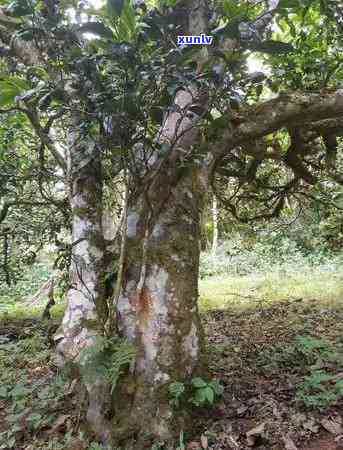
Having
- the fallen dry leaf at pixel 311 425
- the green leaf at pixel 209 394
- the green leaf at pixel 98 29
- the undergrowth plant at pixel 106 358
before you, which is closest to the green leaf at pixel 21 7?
the green leaf at pixel 98 29

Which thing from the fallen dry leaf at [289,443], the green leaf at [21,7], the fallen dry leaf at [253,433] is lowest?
the fallen dry leaf at [289,443]

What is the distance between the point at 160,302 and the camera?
2488mm

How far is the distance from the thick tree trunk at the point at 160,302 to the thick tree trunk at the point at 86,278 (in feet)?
0.64

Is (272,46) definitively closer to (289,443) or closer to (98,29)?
(98,29)

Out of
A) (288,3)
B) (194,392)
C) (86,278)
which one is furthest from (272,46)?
(194,392)

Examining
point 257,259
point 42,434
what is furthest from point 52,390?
point 257,259

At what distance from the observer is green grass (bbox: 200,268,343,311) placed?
5.77 meters

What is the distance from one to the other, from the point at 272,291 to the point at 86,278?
444 centimetres

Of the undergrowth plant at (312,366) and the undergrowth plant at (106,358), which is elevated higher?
the undergrowth plant at (106,358)

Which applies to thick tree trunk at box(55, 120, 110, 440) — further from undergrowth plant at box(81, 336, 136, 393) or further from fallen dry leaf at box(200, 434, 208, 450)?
fallen dry leaf at box(200, 434, 208, 450)

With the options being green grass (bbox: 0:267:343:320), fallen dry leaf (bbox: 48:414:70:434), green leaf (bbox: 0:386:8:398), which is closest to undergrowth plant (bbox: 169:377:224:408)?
fallen dry leaf (bbox: 48:414:70:434)

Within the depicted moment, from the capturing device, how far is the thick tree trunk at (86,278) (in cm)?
238

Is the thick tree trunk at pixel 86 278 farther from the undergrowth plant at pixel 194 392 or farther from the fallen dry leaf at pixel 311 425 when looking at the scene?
the fallen dry leaf at pixel 311 425

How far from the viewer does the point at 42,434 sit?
2.44m
